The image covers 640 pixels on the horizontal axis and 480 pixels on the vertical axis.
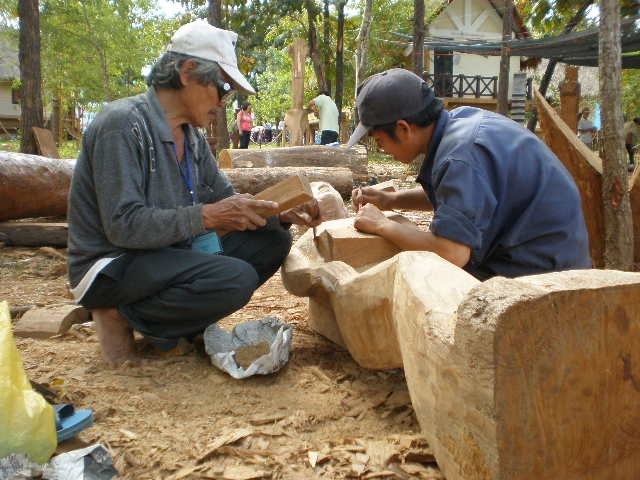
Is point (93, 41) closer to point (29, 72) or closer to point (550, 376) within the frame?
point (29, 72)

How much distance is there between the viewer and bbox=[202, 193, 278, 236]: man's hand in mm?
2539

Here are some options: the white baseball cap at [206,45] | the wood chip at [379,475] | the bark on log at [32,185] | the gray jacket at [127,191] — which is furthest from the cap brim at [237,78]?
the bark on log at [32,185]

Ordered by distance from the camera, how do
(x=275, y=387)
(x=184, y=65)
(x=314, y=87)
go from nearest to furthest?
(x=275, y=387), (x=184, y=65), (x=314, y=87)

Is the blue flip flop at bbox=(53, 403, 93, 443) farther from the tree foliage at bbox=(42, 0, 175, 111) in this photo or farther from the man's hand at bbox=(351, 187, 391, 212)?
the tree foliage at bbox=(42, 0, 175, 111)

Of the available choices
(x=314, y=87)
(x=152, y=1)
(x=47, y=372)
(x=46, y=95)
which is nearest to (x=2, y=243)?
(x=47, y=372)

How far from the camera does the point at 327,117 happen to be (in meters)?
12.3

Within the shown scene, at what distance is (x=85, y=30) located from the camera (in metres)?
15.9

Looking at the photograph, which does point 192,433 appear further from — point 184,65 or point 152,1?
point 152,1

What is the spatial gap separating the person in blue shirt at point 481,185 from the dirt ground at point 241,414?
617mm

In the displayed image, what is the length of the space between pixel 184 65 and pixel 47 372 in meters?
1.38

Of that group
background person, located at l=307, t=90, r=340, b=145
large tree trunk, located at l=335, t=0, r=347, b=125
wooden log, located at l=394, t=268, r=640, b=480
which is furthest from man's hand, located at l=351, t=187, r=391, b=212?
large tree trunk, located at l=335, t=0, r=347, b=125

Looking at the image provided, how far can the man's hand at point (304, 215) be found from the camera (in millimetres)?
3072

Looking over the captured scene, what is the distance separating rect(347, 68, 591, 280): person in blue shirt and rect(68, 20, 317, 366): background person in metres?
0.67

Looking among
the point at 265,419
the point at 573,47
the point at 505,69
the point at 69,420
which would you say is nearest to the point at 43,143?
the point at 69,420
